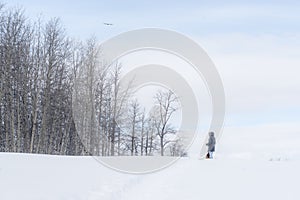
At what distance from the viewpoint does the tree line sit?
37.1 meters

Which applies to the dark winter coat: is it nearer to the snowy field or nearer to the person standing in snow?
the person standing in snow

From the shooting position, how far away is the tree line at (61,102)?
1459 inches

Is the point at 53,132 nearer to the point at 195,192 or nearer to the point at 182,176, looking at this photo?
the point at 182,176

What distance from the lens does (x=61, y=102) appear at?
41250mm

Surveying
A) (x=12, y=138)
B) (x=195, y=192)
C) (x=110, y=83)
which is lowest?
(x=195, y=192)

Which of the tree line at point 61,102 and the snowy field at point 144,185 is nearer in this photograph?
the snowy field at point 144,185

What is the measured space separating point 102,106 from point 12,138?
10.6 meters

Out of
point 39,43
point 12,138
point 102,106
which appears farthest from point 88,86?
point 12,138

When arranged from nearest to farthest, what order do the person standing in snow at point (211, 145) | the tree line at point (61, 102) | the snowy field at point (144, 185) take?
the snowy field at point (144, 185) → the person standing in snow at point (211, 145) → the tree line at point (61, 102)

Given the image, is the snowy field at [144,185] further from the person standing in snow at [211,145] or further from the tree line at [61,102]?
the tree line at [61,102]

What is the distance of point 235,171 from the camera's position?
14.8 m

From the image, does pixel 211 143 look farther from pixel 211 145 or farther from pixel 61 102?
pixel 61 102

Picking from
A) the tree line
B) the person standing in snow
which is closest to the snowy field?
the person standing in snow

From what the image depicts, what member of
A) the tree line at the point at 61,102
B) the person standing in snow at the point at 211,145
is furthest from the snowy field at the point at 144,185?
the tree line at the point at 61,102
